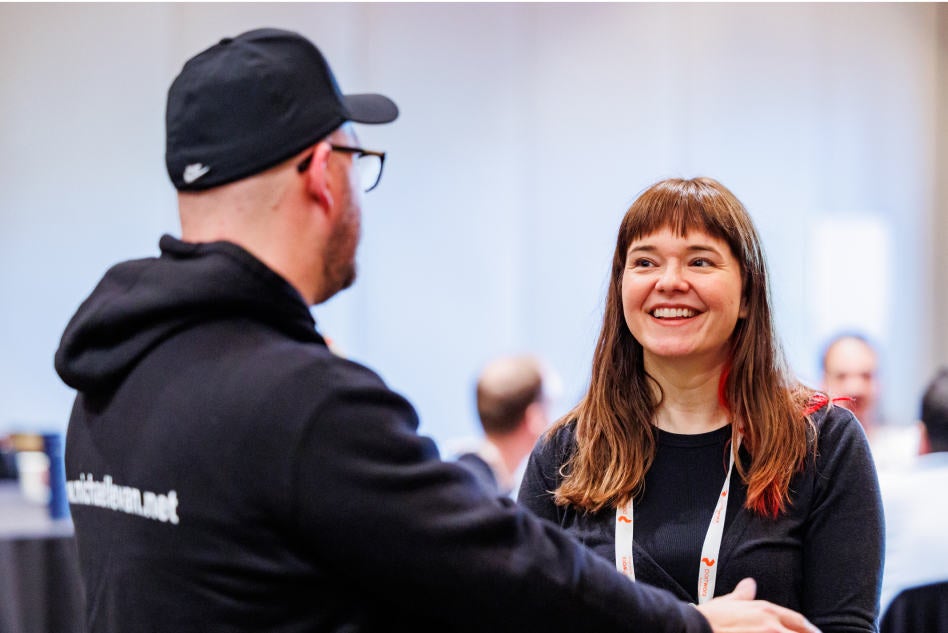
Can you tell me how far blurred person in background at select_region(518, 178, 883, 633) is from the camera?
1.62 meters

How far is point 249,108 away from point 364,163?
188 mm

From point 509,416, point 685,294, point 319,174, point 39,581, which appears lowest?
point 39,581

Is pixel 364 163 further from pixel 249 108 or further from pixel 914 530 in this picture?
pixel 914 530

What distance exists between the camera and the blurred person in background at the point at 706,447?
162 centimetres

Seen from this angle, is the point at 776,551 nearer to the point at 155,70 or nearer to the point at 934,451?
the point at 934,451

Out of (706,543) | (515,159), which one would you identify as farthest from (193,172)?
(515,159)

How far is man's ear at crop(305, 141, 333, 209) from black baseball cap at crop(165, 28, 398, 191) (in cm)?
2

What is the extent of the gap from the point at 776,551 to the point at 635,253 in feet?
1.85

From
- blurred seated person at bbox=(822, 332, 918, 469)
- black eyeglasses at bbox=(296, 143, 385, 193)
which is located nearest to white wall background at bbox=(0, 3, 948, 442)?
blurred seated person at bbox=(822, 332, 918, 469)

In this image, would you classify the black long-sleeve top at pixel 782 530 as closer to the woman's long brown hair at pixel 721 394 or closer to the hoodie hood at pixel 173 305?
the woman's long brown hair at pixel 721 394

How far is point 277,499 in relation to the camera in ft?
3.74

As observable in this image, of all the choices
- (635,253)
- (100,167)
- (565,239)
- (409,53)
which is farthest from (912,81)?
(635,253)

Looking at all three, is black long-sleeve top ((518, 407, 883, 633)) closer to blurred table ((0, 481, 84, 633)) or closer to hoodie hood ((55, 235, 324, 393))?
hoodie hood ((55, 235, 324, 393))

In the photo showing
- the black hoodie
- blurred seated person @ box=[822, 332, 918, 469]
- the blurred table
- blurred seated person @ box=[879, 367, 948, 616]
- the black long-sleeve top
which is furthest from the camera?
blurred seated person @ box=[822, 332, 918, 469]
